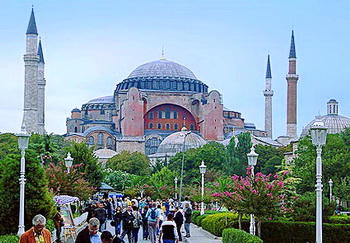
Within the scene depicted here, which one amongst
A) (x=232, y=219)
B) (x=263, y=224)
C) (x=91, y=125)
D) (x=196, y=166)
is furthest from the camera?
(x=91, y=125)

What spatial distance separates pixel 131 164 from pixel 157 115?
20.8 metres

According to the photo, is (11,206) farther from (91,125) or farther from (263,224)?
(91,125)

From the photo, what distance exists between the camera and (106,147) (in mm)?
81875

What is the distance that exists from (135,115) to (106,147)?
5530 millimetres

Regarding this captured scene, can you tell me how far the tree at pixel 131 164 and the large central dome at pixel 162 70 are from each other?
2237cm

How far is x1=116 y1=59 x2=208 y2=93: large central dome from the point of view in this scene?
8600 cm

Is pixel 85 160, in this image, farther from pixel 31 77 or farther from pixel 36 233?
pixel 31 77

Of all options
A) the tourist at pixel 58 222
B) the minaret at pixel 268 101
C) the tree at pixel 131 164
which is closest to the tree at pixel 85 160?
the tourist at pixel 58 222

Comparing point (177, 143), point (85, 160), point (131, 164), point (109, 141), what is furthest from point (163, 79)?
point (85, 160)

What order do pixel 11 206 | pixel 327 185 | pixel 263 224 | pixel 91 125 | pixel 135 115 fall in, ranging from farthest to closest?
pixel 91 125 → pixel 135 115 → pixel 327 185 → pixel 263 224 → pixel 11 206

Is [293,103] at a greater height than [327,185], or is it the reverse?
[293,103]

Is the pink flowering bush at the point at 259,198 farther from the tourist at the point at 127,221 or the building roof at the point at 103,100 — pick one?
the building roof at the point at 103,100

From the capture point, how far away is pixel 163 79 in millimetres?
86062

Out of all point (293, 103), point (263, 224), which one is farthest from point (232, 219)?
point (293, 103)
